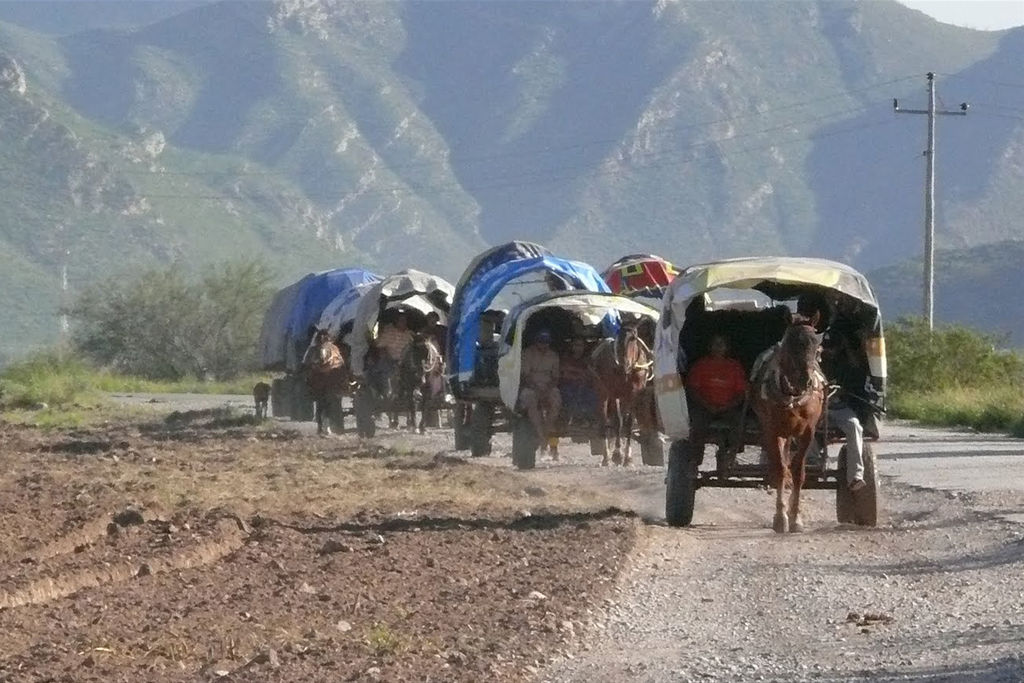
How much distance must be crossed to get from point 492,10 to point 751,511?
17860 cm

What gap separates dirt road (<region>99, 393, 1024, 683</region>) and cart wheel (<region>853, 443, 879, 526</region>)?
0.61ft

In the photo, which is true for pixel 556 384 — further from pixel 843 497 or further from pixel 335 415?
pixel 335 415

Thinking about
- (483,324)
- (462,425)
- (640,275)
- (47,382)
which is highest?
(640,275)

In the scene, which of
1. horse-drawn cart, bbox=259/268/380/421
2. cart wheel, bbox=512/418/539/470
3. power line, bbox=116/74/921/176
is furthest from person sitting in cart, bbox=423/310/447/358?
power line, bbox=116/74/921/176

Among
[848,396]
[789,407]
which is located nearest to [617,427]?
[848,396]

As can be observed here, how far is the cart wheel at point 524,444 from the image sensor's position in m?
25.7

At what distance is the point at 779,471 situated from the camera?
17812mm

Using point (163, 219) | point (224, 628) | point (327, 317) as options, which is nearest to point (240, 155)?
point (163, 219)

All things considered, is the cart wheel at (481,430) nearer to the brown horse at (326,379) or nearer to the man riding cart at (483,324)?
the man riding cart at (483,324)

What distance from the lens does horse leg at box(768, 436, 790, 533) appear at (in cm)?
1772

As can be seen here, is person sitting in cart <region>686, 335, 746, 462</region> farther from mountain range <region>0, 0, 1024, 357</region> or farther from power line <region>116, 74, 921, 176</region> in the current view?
power line <region>116, 74, 921, 176</region>

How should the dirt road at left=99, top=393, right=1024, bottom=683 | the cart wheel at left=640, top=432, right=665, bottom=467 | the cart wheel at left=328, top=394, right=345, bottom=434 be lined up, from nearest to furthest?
the dirt road at left=99, top=393, right=1024, bottom=683
the cart wheel at left=640, top=432, right=665, bottom=467
the cart wheel at left=328, top=394, right=345, bottom=434

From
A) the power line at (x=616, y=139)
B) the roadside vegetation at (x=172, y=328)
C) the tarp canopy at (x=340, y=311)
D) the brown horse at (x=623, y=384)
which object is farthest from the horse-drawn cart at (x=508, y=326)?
the power line at (x=616, y=139)

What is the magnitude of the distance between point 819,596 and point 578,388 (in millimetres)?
12419
